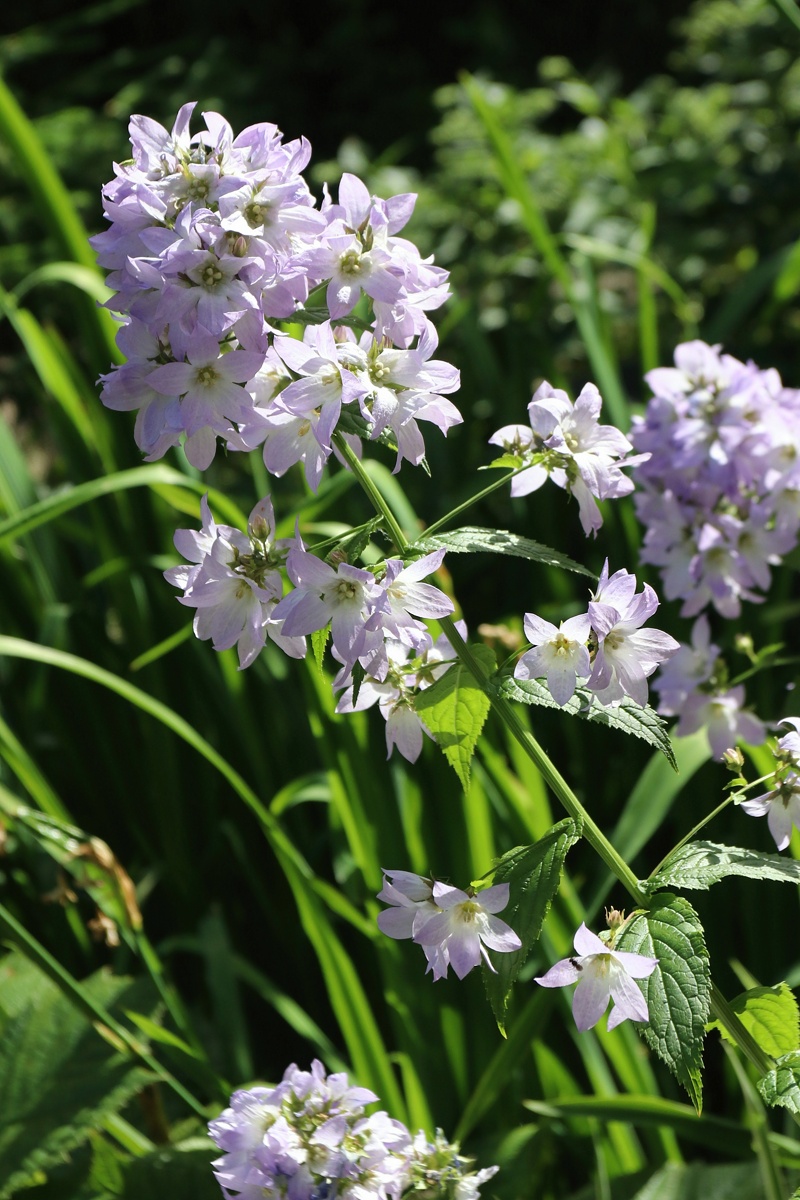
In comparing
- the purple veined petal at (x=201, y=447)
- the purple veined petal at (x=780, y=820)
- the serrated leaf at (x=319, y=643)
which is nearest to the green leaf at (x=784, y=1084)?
the purple veined petal at (x=780, y=820)

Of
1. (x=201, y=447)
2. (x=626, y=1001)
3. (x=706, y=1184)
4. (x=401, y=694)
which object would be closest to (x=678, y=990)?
(x=626, y=1001)

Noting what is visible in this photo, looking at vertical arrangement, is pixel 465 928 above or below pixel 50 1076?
above

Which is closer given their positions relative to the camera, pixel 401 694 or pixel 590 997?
pixel 590 997

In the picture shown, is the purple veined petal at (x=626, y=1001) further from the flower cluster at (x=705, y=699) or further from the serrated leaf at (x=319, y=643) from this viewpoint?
the flower cluster at (x=705, y=699)

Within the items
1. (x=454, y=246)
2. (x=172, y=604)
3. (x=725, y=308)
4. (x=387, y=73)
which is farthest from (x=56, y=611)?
(x=387, y=73)

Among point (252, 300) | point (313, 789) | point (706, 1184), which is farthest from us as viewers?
point (313, 789)

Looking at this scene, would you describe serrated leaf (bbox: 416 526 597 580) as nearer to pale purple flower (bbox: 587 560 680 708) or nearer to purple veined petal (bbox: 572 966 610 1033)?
pale purple flower (bbox: 587 560 680 708)

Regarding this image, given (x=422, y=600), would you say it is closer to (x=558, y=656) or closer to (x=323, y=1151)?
(x=558, y=656)

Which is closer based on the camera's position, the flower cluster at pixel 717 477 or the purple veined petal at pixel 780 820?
the purple veined petal at pixel 780 820
